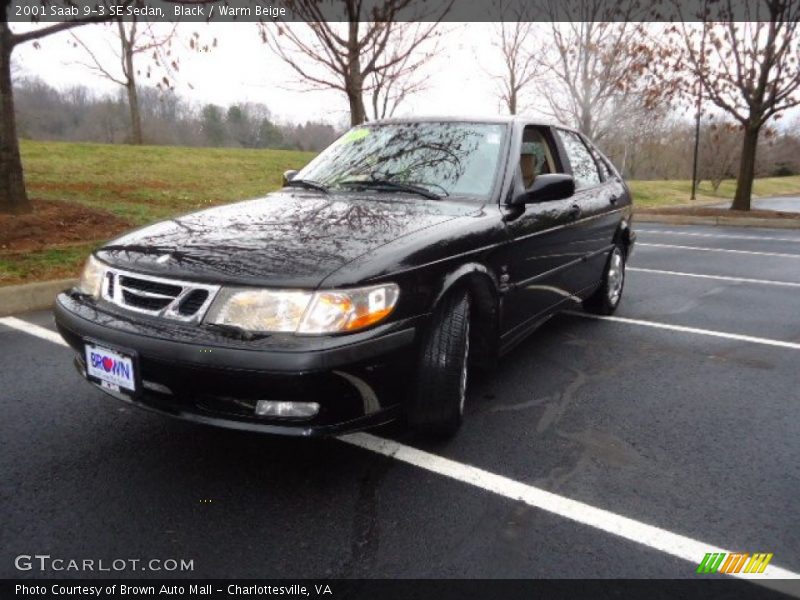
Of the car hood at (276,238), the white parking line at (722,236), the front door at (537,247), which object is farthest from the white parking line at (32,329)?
the white parking line at (722,236)

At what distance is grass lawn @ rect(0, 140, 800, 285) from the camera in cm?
606

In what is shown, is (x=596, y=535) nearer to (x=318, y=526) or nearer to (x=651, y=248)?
(x=318, y=526)

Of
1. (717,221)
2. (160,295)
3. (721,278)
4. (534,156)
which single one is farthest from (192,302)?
(717,221)

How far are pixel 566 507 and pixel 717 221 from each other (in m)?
14.5

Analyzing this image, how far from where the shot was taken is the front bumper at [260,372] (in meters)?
2.07

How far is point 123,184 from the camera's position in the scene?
11.6 m

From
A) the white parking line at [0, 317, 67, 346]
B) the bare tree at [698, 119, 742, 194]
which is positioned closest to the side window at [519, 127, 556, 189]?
the white parking line at [0, 317, 67, 346]

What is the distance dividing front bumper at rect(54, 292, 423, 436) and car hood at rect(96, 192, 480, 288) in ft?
0.73

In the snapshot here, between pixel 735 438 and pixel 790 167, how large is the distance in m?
57.8

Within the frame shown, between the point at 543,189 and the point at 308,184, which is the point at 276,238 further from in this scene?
the point at 543,189

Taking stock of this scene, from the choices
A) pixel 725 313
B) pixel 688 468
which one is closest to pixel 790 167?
pixel 725 313

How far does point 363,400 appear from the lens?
226 cm

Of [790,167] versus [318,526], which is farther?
[790,167]

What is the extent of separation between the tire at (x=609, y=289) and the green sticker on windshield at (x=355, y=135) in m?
2.39
